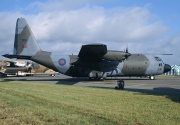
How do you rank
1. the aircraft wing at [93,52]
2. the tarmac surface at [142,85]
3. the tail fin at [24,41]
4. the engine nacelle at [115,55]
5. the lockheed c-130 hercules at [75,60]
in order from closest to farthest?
the tarmac surface at [142,85]
the aircraft wing at [93,52]
the engine nacelle at [115,55]
the lockheed c-130 hercules at [75,60]
the tail fin at [24,41]

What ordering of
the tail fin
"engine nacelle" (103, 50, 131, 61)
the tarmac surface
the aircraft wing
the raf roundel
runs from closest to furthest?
the tarmac surface, the aircraft wing, "engine nacelle" (103, 50, 131, 61), the tail fin, the raf roundel

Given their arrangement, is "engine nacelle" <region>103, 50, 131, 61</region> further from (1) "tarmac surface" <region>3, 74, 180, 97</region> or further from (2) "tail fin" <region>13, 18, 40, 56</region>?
(2) "tail fin" <region>13, 18, 40, 56</region>

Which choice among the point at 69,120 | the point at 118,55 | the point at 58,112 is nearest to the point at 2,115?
the point at 58,112

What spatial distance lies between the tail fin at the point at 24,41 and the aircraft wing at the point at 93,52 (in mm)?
6201

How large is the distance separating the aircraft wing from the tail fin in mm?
6201

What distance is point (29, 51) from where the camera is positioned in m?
29.3

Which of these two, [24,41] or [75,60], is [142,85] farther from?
[24,41]

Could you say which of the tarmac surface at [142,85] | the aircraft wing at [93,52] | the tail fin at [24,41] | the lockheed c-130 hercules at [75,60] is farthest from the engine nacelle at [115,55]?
the tail fin at [24,41]

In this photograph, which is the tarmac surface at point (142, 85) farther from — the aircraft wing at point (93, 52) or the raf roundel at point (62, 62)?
the aircraft wing at point (93, 52)

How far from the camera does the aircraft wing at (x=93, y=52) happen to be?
25.5 metres

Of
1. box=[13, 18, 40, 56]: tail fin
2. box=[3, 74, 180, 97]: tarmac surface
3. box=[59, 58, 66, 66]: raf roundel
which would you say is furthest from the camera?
box=[59, 58, 66, 66]: raf roundel

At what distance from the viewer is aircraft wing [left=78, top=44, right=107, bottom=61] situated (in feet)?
83.6

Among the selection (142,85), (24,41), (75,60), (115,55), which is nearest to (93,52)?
(115,55)

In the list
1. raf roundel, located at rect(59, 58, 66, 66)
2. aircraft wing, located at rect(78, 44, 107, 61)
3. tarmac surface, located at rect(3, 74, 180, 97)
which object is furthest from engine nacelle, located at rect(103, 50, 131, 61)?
raf roundel, located at rect(59, 58, 66, 66)
